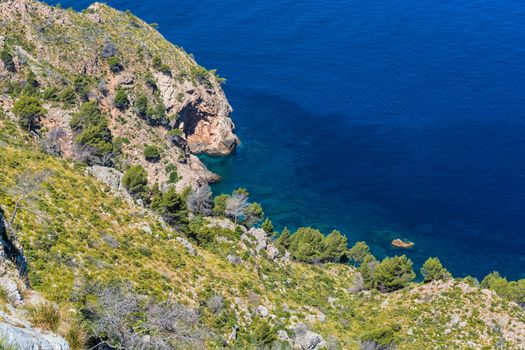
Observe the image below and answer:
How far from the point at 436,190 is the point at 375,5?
90095 mm

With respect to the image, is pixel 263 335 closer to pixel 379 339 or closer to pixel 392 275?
pixel 379 339

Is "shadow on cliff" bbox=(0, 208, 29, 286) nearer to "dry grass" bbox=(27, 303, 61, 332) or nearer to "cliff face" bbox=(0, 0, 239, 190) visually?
"dry grass" bbox=(27, 303, 61, 332)

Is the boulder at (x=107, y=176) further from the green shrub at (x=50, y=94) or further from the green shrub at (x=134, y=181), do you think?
the green shrub at (x=50, y=94)

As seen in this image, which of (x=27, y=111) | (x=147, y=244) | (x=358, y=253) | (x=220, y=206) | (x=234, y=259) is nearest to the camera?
(x=147, y=244)

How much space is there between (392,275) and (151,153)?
137ft

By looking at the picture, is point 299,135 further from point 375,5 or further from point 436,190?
point 375,5

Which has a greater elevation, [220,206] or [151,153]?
[151,153]

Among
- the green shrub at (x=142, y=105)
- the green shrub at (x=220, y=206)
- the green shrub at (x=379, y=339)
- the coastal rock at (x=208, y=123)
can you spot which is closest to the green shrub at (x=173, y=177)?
the green shrub at (x=220, y=206)

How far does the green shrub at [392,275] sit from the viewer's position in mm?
67812

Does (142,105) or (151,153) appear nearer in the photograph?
(151,153)

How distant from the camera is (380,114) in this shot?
430 feet

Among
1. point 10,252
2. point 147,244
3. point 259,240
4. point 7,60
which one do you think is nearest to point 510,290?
point 259,240

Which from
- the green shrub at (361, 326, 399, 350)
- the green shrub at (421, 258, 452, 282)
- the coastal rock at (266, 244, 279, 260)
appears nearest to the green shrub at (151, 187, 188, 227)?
the coastal rock at (266, 244, 279, 260)

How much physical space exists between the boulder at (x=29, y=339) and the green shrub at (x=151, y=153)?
71.7m
